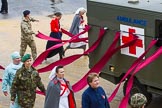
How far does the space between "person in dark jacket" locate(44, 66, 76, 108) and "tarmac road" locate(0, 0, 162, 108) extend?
7.24ft

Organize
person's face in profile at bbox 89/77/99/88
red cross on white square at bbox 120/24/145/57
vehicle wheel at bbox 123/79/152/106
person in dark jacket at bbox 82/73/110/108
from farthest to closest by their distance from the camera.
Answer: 1. vehicle wheel at bbox 123/79/152/106
2. red cross on white square at bbox 120/24/145/57
3. person in dark jacket at bbox 82/73/110/108
4. person's face in profile at bbox 89/77/99/88

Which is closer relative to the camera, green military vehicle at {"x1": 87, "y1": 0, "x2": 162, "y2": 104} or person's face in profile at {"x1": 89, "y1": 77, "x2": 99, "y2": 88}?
person's face in profile at {"x1": 89, "y1": 77, "x2": 99, "y2": 88}

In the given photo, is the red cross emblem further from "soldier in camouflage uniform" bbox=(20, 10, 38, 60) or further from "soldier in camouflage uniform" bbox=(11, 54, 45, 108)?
"soldier in camouflage uniform" bbox=(20, 10, 38, 60)

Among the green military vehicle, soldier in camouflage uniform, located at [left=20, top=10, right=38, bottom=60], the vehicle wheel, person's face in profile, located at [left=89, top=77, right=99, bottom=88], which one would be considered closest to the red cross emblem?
the green military vehicle

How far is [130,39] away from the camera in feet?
32.7

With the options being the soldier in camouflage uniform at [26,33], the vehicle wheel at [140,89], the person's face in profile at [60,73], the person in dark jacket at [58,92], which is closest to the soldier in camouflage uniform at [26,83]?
the person in dark jacket at [58,92]

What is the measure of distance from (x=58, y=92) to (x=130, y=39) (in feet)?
7.02

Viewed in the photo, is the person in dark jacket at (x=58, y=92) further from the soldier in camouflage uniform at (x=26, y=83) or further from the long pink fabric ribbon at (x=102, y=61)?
the long pink fabric ribbon at (x=102, y=61)

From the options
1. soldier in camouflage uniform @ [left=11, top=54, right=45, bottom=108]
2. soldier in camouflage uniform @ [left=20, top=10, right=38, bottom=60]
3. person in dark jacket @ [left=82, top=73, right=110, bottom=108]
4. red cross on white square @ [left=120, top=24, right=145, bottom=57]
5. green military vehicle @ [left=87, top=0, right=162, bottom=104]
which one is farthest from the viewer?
soldier in camouflage uniform @ [left=20, top=10, right=38, bottom=60]

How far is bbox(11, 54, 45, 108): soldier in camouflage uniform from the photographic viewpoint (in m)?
8.82

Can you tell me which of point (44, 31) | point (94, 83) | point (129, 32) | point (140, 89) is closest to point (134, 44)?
point (129, 32)

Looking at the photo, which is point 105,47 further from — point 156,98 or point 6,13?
point 6,13

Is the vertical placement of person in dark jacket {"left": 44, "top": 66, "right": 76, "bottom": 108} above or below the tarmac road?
above

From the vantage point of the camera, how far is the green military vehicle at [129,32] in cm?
961
